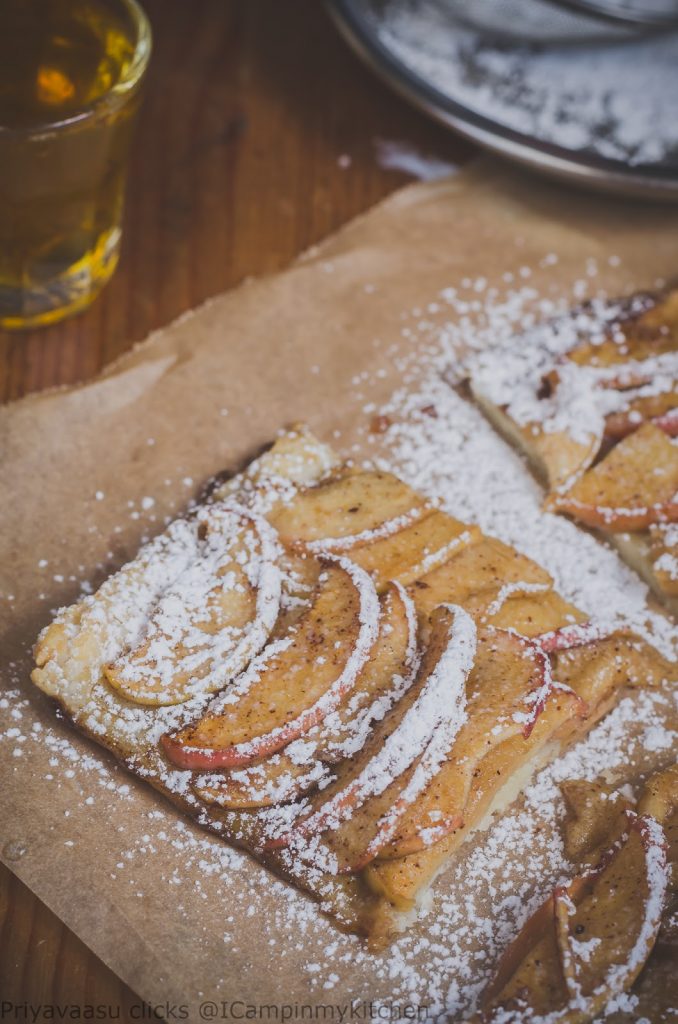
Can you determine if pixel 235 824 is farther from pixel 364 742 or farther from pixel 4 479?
pixel 4 479

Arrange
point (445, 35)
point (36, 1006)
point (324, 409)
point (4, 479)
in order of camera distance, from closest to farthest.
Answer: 1. point (36, 1006)
2. point (4, 479)
3. point (324, 409)
4. point (445, 35)

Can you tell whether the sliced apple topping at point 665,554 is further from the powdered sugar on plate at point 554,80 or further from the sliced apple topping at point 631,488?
the powdered sugar on plate at point 554,80

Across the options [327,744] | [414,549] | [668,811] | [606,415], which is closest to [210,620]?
[327,744]

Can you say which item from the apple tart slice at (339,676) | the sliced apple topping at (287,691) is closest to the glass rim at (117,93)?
the apple tart slice at (339,676)

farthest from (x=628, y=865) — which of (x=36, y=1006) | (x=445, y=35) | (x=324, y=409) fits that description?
(x=445, y=35)

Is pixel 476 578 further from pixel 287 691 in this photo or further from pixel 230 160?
pixel 230 160

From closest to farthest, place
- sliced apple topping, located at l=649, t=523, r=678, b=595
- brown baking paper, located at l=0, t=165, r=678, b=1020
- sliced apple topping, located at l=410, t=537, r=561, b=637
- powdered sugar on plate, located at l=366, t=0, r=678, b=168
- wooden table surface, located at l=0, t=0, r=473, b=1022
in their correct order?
brown baking paper, located at l=0, t=165, r=678, b=1020, sliced apple topping, located at l=410, t=537, r=561, b=637, sliced apple topping, located at l=649, t=523, r=678, b=595, wooden table surface, located at l=0, t=0, r=473, b=1022, powdered sugar on plate, located at l=366, t=0, r=678, b=168

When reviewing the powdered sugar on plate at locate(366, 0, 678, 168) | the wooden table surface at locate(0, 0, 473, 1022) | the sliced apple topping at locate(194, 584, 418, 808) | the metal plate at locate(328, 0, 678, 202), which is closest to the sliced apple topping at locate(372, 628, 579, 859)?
the sliced apple topping at locate(194, 584, 418, 808)

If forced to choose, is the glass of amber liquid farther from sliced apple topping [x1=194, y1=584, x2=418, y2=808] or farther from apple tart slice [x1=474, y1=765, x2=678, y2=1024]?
apple tart slice [x1=474, y1=765, x2=678, y2=1024]

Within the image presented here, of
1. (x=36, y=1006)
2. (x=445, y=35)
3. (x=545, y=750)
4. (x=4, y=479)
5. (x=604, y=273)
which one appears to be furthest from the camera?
(x=445, y=35)
